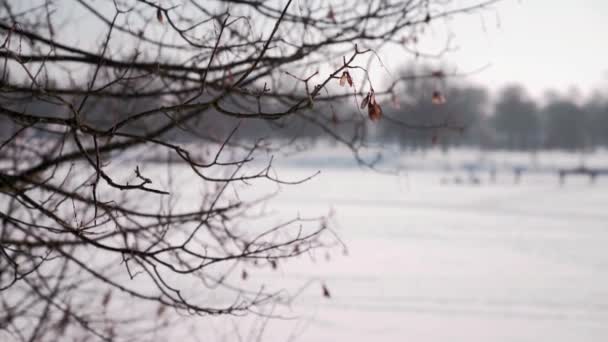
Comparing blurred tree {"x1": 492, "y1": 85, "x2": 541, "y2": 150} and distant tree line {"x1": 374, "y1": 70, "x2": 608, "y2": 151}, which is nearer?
distant tree line {"x1": 374, "y1": 70, "x2": 608, "y2": 151}

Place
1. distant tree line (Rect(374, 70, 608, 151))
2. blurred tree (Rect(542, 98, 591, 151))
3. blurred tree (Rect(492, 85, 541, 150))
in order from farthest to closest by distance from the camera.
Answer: blurred tree (Rect(492, 85, 541, 150)) < distant tree line (Rect(374, 70, 608, 151)) < blurred tree (Rect(542, 98, 591, 151))

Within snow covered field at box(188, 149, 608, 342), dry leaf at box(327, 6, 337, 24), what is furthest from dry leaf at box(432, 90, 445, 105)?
snow covered field at box(188, 149, 608, 342)

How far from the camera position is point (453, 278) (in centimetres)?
889

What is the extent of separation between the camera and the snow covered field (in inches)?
255

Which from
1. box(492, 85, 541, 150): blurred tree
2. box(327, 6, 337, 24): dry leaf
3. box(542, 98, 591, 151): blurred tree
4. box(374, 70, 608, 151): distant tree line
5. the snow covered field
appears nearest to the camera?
box(327, 6, 337, 24): dry leaf

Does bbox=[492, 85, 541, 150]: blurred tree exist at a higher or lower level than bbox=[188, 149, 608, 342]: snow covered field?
higher

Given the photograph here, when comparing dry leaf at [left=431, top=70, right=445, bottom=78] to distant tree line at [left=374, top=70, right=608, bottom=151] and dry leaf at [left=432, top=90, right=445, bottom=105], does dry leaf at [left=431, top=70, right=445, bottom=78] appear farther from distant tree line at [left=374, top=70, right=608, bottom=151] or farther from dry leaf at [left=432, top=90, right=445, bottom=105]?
distant tree line at [left=374, top=70, right=608, bottom=151]

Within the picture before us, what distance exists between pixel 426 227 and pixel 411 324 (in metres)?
7.74

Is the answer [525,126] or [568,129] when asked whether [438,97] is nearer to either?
[568,129]

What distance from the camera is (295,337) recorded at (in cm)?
603

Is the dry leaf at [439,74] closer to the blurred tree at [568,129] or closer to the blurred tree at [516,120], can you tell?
the blurred tree at [568,129]

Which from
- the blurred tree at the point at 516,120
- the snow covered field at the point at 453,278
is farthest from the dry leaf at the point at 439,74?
the blurred tree at the point at 516,120

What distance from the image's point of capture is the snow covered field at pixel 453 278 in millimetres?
6480

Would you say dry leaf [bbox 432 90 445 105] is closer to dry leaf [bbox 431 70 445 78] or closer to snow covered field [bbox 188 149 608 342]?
dry leaf [bbox 431 70 445 78]
